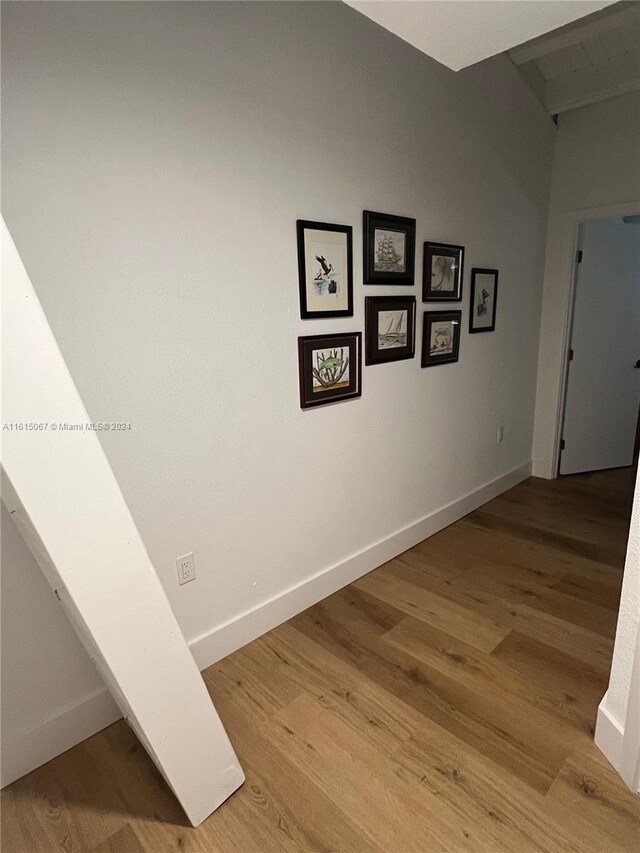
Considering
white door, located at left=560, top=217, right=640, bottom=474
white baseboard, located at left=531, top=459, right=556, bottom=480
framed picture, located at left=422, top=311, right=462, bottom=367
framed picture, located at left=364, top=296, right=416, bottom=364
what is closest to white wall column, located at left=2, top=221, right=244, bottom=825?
framed picture, located at left=364, top=296, right=416, bottom=364

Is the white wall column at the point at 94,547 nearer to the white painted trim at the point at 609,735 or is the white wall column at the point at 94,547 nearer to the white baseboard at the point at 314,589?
the white baseboard at the point at 314,589

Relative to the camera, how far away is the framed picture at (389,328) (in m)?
2.22

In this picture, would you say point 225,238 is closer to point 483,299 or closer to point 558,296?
point 483,299

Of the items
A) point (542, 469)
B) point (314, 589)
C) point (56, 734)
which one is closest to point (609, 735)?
point (314, 589)

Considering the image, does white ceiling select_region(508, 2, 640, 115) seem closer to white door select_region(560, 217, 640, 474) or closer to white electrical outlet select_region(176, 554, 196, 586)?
white door select_region(560, 217, 640, 474)

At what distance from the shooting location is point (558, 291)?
3.51 m

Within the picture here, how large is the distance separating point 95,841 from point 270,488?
3.95 feet

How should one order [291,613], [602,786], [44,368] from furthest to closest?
[291,613] → [602,786] → [44,368]

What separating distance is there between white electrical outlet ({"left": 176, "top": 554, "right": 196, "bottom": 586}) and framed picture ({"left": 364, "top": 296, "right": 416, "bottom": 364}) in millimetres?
1197

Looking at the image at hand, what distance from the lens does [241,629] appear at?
199cm

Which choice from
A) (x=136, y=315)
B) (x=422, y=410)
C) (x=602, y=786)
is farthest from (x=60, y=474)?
(x=422, y=410)

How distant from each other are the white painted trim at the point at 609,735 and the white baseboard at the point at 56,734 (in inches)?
64.6

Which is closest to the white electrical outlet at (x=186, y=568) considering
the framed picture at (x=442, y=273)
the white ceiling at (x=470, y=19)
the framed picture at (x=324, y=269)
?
the framed picture at (x=324, y=269)

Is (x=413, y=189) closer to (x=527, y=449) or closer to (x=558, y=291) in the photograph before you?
(x=558, y=291)
